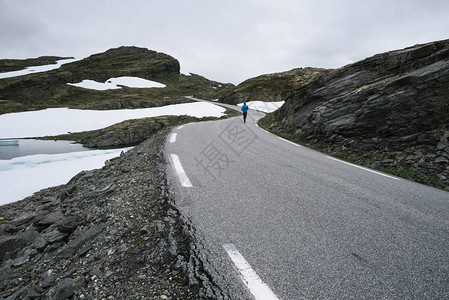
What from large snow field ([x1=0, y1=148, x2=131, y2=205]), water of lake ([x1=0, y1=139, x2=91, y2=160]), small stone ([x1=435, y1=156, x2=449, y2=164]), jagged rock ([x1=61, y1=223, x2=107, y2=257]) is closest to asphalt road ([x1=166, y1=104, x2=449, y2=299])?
jagged rock ([x1=61, y1=223, x2=107, y2=257])

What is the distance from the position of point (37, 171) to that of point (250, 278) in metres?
13.7

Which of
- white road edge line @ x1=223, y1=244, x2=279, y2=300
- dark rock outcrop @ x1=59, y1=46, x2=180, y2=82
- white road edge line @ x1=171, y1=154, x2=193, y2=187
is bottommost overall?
white road edge line @ x1=223, y1=244, x2=279, y2=300

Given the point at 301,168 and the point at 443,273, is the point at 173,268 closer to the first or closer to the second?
the point at 443,273

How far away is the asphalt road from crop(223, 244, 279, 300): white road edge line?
5cm

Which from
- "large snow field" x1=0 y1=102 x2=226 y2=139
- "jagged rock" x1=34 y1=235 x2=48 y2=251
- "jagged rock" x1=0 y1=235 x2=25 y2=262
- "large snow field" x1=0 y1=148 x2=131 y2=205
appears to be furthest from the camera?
"large snow field" x1=0 y1=102 x2=226 y2=139

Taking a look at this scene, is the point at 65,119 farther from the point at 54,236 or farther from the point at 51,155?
the point at 54,236

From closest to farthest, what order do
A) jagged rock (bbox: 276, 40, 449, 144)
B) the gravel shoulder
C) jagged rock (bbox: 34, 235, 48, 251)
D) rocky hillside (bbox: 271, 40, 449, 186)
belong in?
the gravel shoulder < jagged rock (bbox: 34, 235, 48, 251) < rocky hillside (bbox: 271, 40, 449, 186) < jagged rock (bbox: 276, 40, 449, 144)

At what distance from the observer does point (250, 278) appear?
2020 mm

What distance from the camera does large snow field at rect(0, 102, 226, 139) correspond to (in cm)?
2233

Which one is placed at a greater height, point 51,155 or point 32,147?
point 32,147

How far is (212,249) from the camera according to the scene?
2471mm

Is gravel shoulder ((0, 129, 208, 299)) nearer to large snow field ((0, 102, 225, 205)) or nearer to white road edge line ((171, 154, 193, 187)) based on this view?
white road edge line ((171, 154, 193, 187))

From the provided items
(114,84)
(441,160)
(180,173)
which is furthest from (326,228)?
(114,84)

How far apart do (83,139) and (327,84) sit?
2038 cm
